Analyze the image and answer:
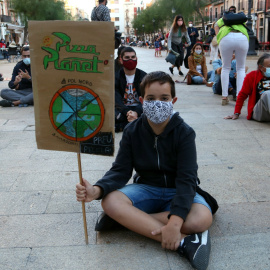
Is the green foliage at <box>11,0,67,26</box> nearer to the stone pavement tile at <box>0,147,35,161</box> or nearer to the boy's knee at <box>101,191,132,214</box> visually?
the stone pavement tile at <box>0,147,35,161</box>

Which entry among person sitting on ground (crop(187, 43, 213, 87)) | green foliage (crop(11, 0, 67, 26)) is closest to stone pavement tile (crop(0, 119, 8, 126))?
person sitting on ground (crop(187, 43, 213, 87))

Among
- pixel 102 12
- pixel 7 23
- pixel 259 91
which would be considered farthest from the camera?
pixel 7 23

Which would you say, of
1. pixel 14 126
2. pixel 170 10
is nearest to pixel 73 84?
pixel 14 126

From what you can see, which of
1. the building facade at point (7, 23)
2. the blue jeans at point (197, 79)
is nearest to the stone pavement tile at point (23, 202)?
the blue jeans at point (197, 79)

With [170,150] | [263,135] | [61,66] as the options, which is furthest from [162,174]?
[263,135]

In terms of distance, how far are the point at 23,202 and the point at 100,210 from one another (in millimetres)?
663

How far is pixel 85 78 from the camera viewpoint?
228 cm

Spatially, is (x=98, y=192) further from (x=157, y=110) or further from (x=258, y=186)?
(x=258, y=186)

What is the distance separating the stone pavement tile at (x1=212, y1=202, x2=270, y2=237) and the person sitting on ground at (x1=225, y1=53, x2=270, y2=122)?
2.83 metres

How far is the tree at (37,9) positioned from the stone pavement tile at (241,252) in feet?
148

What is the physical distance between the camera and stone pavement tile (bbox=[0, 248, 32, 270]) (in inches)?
88.8

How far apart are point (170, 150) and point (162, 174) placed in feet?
0.67

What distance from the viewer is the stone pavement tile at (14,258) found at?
7.40ft

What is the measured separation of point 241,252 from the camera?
93.7 inches
